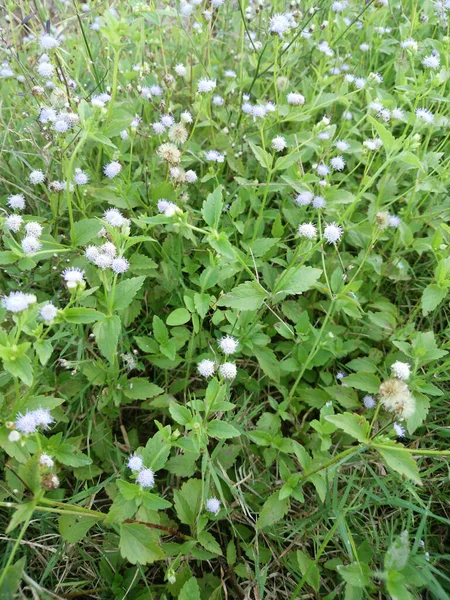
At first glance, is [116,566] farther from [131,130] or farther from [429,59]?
[429,59]

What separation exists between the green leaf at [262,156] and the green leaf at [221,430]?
1.11m

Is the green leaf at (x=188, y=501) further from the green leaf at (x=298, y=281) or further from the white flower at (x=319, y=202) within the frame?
the white flower at (x=319, y=202)

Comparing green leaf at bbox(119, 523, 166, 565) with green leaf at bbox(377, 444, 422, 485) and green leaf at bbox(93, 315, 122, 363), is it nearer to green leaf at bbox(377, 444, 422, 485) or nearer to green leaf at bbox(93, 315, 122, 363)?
green leaf at bbox(93, 315, 122, 363)

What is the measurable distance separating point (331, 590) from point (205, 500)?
2.07 feet

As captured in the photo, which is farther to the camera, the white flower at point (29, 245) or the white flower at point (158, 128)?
the white flower at point (158, 128)

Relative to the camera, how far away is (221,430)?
168 cm

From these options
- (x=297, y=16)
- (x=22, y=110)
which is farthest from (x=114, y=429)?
(x=297, y=16)

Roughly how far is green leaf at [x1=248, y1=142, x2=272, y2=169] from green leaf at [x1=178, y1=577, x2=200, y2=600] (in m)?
1.65

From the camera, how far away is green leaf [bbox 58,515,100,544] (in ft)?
5.63

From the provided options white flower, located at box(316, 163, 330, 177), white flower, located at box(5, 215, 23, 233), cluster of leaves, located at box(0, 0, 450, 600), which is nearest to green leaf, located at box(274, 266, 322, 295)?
cluster of leaves, located at box(0, 0, 450, 600)

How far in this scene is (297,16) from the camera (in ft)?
8.80

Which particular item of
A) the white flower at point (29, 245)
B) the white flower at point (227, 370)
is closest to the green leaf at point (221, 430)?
the white flower at point (227, 370)

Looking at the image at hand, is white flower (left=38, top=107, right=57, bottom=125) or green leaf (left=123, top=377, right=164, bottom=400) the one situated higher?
white flower (left=38, top=107, right=57, bottom=125)

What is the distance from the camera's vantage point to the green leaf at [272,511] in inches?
72.9
